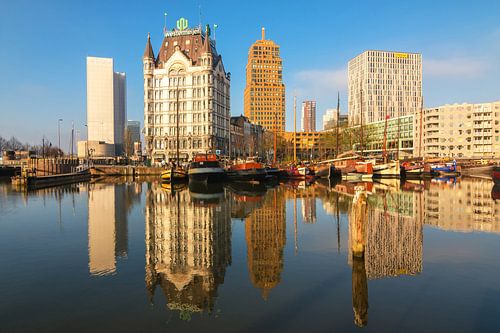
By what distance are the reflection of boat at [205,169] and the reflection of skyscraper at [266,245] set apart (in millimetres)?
26945

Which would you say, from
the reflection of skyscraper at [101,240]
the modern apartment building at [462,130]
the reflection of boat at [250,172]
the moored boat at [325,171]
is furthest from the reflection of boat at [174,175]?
the modern apartment building at [462,130]

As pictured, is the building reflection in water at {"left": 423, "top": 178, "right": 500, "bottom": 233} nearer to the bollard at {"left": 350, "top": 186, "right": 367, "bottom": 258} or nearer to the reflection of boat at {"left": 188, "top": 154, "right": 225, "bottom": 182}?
the bollard at {"left": 350, "top": 186, "right": 367, "bottom": 258}

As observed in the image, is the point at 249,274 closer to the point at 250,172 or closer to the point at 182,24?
the point at 250,172

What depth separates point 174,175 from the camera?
195ft

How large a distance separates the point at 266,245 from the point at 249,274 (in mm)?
4313

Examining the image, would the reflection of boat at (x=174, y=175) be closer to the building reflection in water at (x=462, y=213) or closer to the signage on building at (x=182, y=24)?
the building reflection in water at (x=462, y=213)

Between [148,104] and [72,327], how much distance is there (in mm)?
106112

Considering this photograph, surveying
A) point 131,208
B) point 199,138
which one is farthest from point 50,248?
point 199,138

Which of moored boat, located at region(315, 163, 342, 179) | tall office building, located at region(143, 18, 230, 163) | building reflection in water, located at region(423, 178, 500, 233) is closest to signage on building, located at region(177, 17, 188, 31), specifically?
tall office building, located at region(143, 18, 230, 163)

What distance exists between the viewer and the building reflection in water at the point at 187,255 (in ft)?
36.2

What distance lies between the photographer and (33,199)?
1483 inches

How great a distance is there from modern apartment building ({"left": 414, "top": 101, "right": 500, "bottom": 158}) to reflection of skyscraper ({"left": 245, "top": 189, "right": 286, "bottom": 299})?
105906 millimetres

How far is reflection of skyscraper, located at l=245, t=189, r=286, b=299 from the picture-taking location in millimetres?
12617

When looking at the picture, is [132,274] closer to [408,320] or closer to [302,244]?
[302,244]
